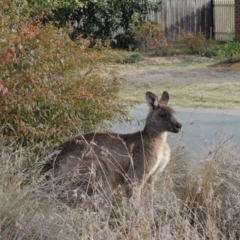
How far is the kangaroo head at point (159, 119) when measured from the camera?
8453mm

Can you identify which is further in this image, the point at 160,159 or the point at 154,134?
the point at 154,134

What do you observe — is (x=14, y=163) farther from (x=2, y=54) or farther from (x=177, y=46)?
(x=177, y=46)

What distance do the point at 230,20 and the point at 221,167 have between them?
3138 centimetres

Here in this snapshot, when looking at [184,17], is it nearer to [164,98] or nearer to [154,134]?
[164,98]

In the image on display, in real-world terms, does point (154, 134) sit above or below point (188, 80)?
above

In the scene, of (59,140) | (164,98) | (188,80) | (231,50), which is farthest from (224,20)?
(164,98)

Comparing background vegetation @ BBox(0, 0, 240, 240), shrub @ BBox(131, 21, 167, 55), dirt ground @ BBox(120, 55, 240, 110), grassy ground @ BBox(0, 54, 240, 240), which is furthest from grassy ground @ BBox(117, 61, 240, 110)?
grassy ground @ BBox(0, 54, 240, 240)

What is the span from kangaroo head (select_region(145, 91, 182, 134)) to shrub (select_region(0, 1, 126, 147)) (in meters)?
1.01

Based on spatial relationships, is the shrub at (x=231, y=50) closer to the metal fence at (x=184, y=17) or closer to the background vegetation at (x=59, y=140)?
the metal fence at (x=184, y=17)

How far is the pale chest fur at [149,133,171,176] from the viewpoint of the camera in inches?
326

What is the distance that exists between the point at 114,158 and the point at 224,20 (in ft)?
106

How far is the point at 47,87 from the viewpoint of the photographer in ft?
30.5

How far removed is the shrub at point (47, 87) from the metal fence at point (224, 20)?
93.8 ft

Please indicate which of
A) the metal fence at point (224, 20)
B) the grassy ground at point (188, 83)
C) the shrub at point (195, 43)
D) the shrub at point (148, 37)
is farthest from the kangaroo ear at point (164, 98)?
the metal fence at point (224, 20)
